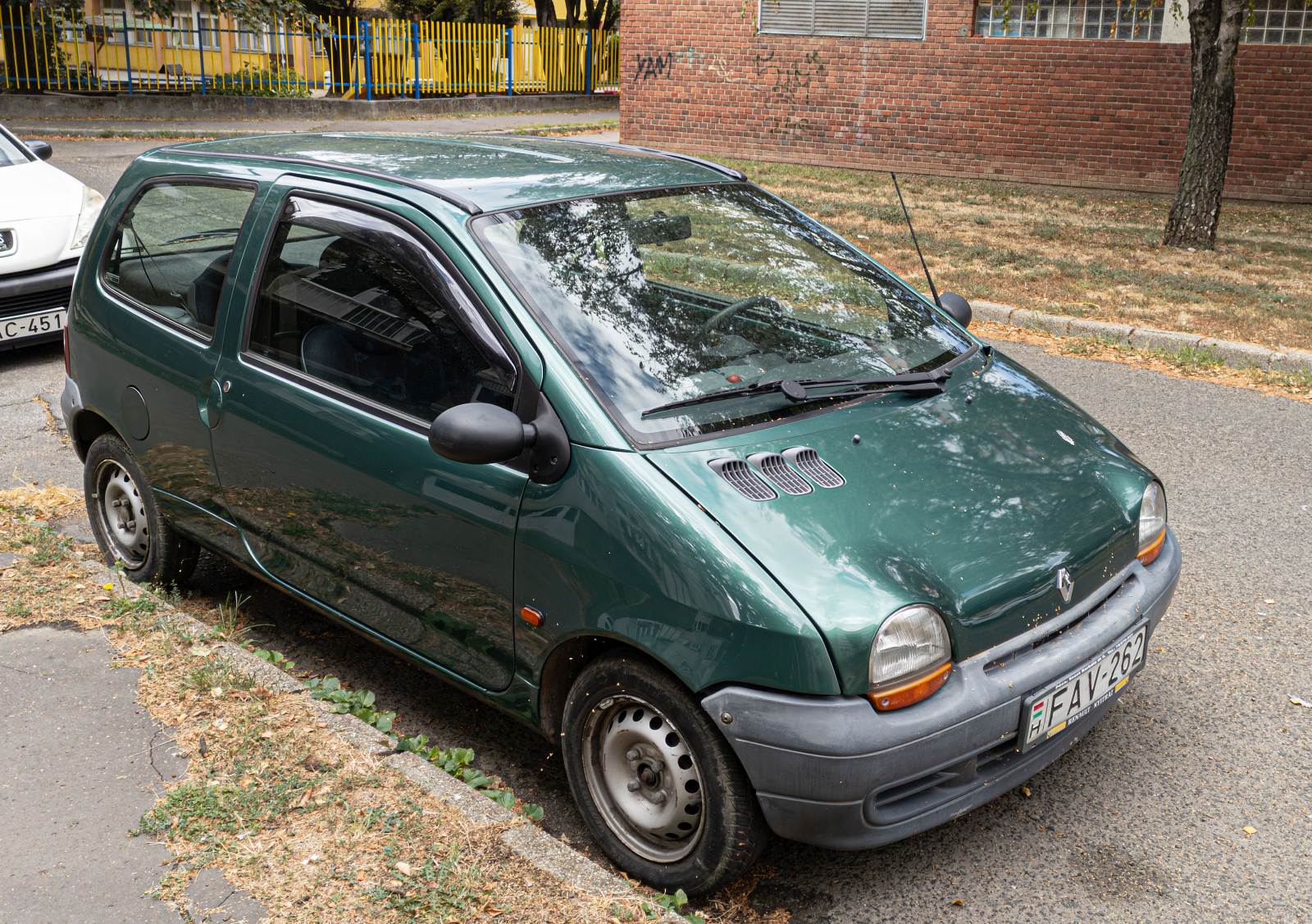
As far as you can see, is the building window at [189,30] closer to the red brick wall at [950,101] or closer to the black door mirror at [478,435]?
the red brick wall at [950,101]

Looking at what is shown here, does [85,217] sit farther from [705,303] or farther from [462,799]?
[462,799]

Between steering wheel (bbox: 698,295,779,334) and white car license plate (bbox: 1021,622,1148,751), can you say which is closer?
white car license plate (bbox: 1021,622,1148,751)

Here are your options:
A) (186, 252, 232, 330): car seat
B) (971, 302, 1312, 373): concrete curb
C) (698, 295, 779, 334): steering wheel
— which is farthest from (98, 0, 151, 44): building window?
(698, 295, 779, 334): steering wheel

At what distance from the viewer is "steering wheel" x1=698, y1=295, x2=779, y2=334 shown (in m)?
3.52

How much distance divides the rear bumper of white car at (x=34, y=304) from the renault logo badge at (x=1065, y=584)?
6.82 m

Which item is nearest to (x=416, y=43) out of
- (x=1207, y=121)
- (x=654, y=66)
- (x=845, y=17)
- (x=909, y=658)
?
(x=654, y=66)

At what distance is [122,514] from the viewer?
4680mm

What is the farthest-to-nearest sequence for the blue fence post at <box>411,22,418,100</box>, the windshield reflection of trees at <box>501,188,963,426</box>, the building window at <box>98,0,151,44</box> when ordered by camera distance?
1. the blue fence post at <box>411,22,418,100</box>
2. the building window at <box>98,0,151,44</box>
3. the windshield reflection of trees at <box>501,188,963,426</box>

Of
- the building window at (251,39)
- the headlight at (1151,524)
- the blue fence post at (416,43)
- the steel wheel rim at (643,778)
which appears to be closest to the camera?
the steel wheel rim at (643,778)

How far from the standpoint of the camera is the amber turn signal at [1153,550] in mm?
3407

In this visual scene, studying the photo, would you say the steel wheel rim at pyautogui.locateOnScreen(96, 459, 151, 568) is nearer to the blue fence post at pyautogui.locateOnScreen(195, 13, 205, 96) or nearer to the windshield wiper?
the windshield wiper

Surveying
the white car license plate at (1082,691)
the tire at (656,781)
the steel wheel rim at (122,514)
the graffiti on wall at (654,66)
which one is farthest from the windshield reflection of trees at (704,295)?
the graffiti on wall at (654,66)

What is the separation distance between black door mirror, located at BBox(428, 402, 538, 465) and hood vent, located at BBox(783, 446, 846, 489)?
25.8 inches

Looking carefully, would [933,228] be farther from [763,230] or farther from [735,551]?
[735,551]
